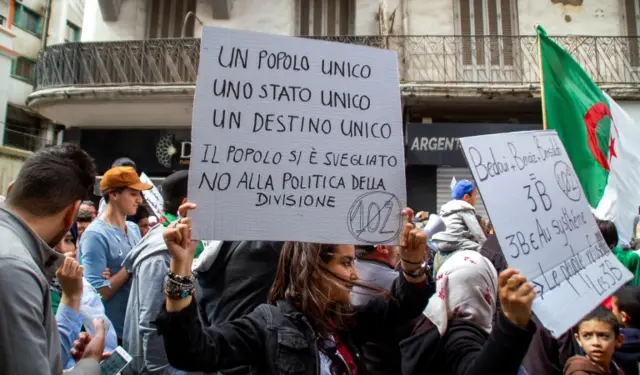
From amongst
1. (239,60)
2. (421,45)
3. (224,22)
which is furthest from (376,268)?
(224,22)

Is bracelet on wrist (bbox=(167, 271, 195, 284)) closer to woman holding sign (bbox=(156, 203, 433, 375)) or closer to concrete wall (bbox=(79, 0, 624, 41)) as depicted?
woman holding sign (bbox=(156, 203, 433, 375))

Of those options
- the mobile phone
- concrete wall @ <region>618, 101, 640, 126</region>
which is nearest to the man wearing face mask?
the mobile phone

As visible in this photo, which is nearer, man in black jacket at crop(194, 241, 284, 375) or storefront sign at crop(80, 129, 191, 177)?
man in black jacket at crop(194, 241, 284, 375)

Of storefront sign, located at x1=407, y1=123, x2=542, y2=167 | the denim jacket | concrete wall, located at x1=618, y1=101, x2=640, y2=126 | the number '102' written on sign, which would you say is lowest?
the denim jacket

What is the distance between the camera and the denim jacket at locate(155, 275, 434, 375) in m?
1.54

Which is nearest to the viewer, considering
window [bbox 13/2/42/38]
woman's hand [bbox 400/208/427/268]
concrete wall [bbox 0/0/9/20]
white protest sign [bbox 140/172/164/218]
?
woman's hand [bbox 400/208/427/268]

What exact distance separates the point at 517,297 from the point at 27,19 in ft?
82.9

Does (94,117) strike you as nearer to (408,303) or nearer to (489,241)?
(489,241)

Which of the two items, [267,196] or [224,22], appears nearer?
[267,196]

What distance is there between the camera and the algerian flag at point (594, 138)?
3.71 metres

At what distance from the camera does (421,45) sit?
11.0 metres

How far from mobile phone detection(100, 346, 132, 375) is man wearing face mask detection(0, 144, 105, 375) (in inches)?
5.0

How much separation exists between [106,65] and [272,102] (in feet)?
35.6

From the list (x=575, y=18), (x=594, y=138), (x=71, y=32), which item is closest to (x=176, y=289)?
(x=594, y=138)
